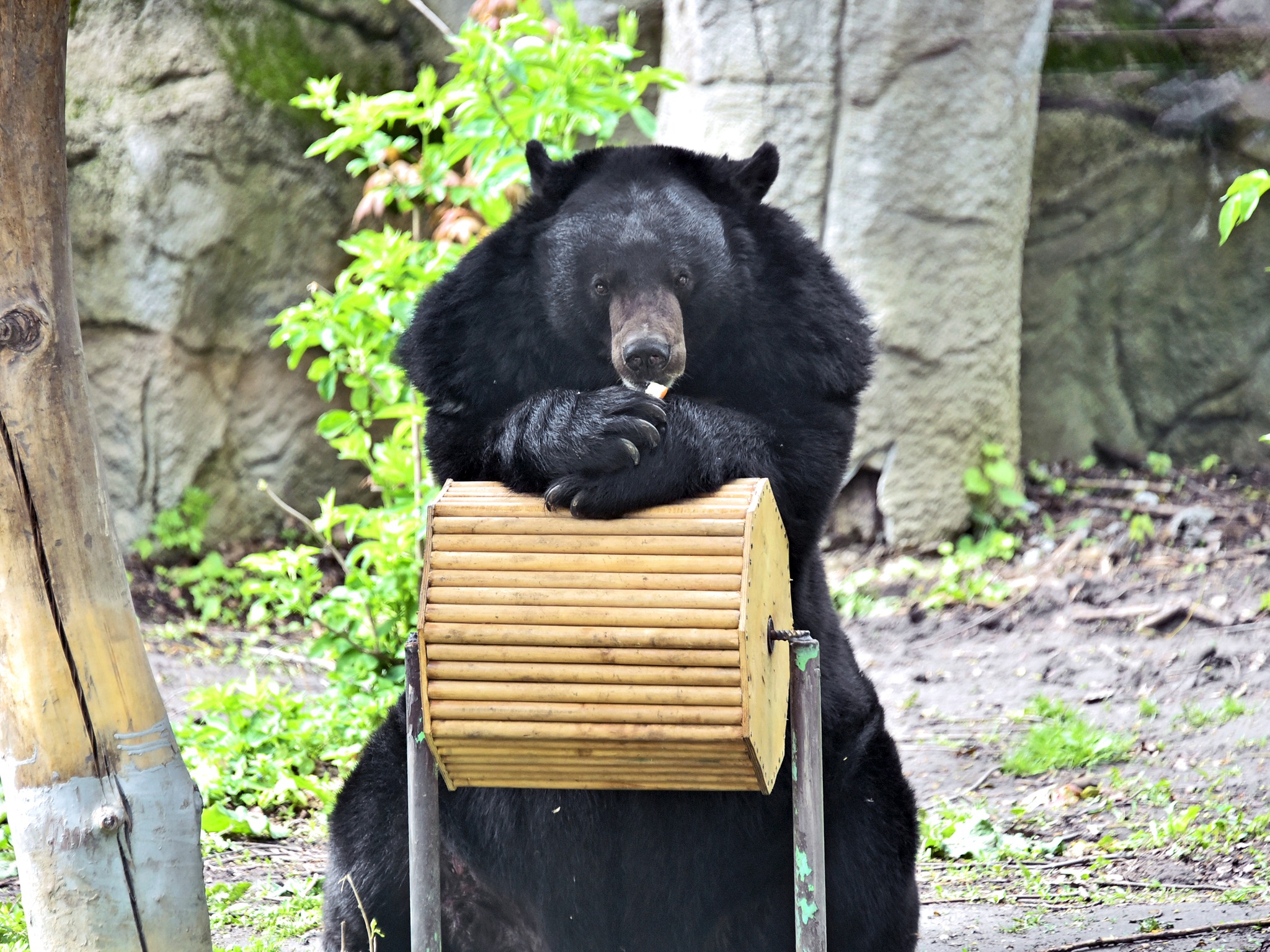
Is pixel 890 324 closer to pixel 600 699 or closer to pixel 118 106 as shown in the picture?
pixel 118 106

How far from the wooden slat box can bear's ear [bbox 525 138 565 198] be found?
113 cm

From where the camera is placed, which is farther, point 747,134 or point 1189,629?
point 747,134

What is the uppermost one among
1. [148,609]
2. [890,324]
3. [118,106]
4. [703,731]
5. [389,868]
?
[118,106]

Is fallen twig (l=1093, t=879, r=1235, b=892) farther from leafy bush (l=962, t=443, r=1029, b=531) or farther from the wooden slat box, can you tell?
leafy bush (l=962, t=443, r=1029, b=531)

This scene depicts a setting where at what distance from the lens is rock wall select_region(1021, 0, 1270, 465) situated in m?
7.89

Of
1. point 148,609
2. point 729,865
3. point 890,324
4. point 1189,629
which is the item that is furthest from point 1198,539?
point 148,609

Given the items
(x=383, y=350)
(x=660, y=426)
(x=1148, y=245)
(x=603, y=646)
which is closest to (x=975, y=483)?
(x=1148, y=245)

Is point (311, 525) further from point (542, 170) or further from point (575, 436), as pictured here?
point (575, 436)

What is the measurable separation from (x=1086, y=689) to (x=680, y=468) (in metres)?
3.73

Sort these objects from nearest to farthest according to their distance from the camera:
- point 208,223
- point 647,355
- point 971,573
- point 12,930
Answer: point 647,355 < point 12,930 < point 971,573 < point 208,223

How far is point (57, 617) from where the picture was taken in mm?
2482

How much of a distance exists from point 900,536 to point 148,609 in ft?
13.7

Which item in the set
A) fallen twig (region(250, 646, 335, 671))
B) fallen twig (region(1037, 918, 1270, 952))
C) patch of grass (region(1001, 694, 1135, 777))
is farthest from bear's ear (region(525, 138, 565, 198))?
fallen twig (region(250, 646, 335, 671))

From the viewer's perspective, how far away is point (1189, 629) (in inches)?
230
